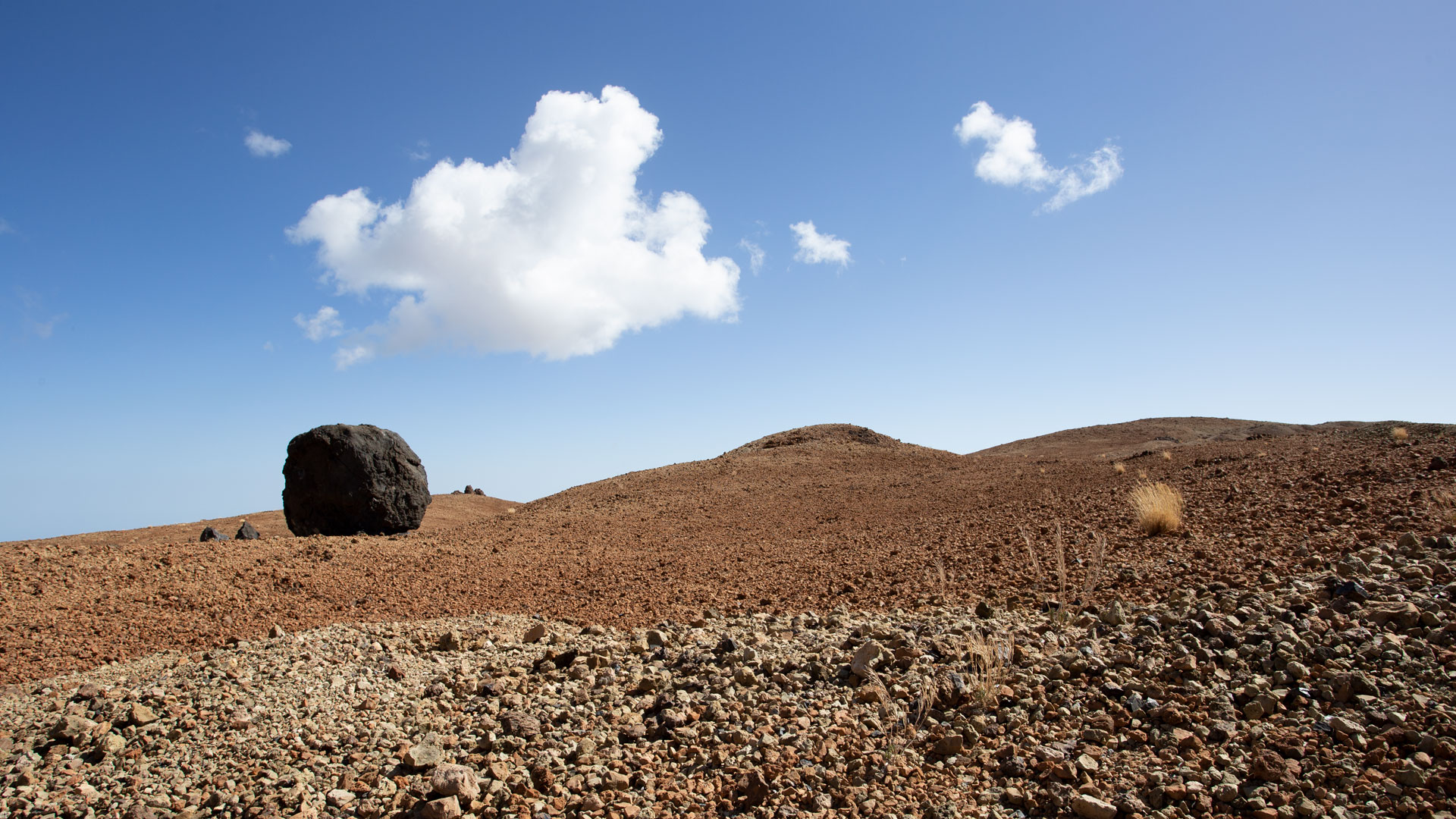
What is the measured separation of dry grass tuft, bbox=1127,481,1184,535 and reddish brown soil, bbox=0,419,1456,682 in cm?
16

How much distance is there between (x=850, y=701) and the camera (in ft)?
12.5

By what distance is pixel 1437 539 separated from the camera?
5.26m

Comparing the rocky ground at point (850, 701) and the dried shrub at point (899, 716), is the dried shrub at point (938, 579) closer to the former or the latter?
the rocky ground at point (850, 701)

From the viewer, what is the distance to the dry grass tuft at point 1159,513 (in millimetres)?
6980

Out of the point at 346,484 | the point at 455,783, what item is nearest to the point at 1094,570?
the point at 455,783

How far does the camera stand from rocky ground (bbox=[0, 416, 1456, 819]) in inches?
120

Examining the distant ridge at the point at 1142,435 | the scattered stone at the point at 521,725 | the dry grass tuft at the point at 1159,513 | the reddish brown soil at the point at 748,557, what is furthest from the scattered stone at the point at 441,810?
the distant ridge at the point at 1142,435

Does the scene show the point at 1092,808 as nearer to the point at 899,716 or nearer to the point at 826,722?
the point at 899,716

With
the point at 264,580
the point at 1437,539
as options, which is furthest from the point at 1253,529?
the point at 264,580

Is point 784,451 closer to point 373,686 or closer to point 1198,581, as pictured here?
point 1198,581

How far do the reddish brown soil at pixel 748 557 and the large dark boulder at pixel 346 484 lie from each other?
0.97m

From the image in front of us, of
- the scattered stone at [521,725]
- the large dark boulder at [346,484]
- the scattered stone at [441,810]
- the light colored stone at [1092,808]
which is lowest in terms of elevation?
the light colored stone at [1092,808]

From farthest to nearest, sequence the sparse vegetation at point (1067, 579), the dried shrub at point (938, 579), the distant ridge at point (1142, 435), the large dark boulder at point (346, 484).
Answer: the distant ridge at point (1142, 435), the large dark boulder at point (346, 484), the dried shrub at point (938, 579), the sparse vegetation at point (1067, 579)

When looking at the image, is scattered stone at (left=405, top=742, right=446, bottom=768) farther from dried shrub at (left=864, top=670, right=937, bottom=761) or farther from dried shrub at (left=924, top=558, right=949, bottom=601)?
dried shrub at (left=924, top=558, right=949, bottom=601)
